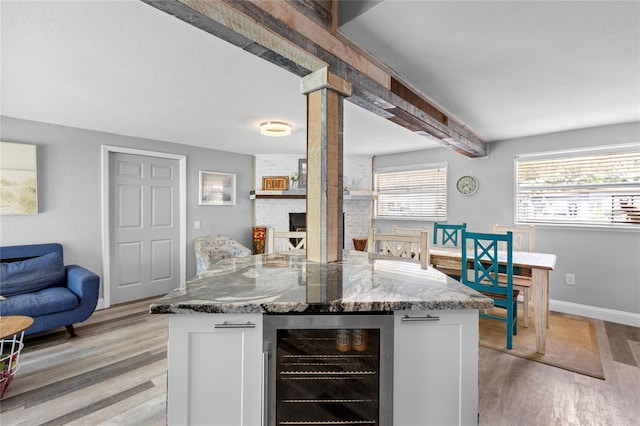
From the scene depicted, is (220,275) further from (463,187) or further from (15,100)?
(463,187)

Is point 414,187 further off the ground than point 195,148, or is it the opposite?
point 195,148

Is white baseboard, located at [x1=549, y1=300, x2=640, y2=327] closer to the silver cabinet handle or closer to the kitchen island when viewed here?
the kitchen island

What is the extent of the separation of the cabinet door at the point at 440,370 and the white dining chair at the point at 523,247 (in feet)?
6.90

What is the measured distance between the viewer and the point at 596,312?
3.60 m

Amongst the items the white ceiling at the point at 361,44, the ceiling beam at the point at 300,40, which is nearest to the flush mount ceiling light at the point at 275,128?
the white ceiling at the point at 361,44

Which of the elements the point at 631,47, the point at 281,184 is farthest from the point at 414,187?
the point at 631,47

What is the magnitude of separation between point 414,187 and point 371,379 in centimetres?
422

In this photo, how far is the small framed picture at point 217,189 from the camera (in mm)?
4809

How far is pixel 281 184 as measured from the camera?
5.13 m

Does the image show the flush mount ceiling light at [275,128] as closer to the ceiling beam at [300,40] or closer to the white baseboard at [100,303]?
the ceiling beam at [300,40]

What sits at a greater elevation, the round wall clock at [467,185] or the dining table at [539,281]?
the round wall clock at [467,185]

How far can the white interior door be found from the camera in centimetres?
398

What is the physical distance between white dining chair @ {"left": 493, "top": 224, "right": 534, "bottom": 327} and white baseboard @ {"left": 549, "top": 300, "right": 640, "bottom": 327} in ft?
1.09

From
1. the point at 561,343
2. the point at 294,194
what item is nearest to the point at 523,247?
the point at 561,343
